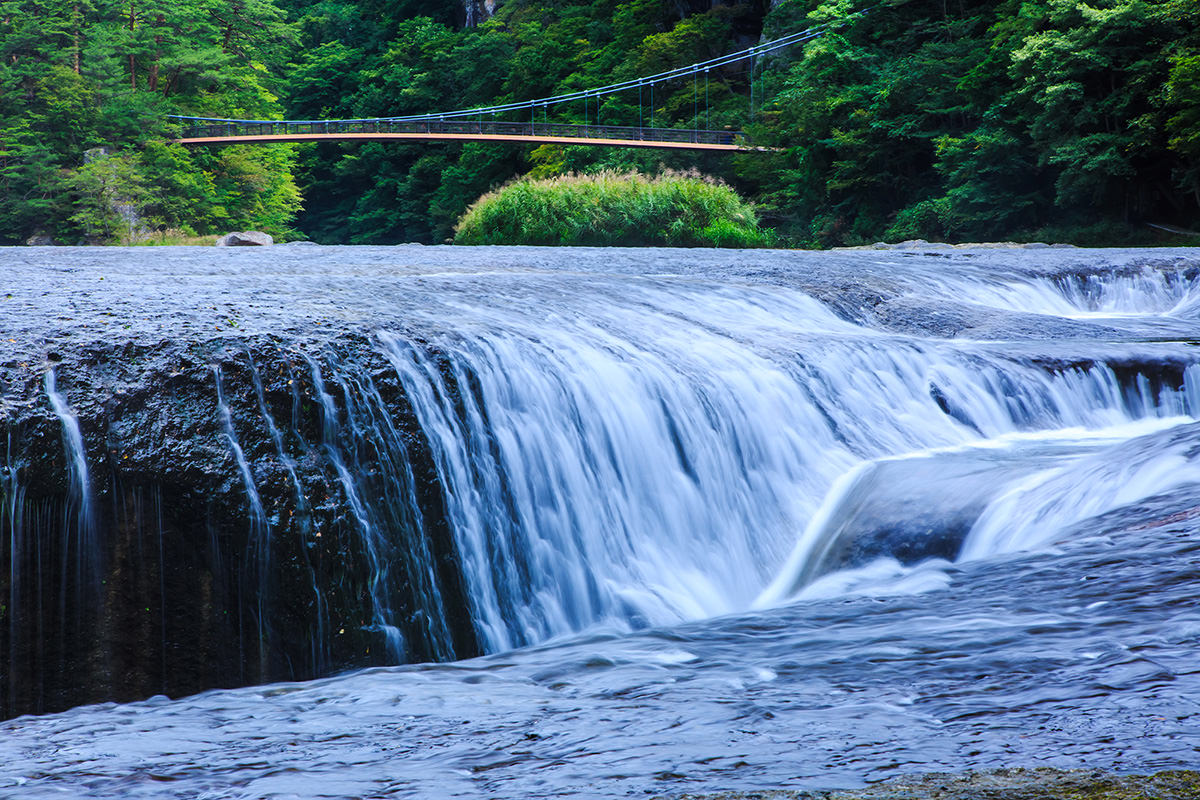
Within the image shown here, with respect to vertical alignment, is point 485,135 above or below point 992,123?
above

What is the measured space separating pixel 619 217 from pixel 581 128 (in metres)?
14.9

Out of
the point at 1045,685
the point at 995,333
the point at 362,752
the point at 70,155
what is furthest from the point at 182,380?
the point at 70,155

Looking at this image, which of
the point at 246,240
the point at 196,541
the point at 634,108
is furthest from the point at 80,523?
the point at 634,108

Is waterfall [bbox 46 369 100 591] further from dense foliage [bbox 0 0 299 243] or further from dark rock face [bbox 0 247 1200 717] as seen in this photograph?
dense foliage [bbox 0 0 299 243]

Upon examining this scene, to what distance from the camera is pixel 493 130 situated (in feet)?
117

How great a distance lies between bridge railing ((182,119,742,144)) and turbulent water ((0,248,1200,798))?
22601 millimetres

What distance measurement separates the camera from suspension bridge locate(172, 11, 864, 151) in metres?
29.9

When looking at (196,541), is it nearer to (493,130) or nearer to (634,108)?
(493,130)

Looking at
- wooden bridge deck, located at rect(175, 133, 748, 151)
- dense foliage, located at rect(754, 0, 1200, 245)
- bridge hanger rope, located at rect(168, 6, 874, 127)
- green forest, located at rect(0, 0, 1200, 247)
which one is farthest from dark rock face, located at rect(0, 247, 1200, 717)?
bridge hanger rope, located at rect(168, 6, 874, 127)

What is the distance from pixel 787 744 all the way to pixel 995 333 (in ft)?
19.5

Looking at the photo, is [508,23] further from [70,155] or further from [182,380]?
[182,380]

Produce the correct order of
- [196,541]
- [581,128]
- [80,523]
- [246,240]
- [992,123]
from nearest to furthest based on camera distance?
1. [80,523]
2. [196,541]
3. [246,240]
4. [992,123]
5. [581,128]

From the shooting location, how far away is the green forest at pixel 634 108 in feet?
65.6

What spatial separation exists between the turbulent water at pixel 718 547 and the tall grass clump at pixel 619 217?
32.5ft
